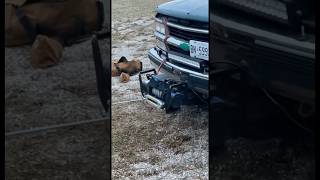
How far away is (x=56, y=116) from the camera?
8.61ft

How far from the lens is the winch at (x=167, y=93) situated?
546 cm

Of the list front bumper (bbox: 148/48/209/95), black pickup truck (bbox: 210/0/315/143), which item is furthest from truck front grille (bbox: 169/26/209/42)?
black pickup truck (bbox: 210/0/315/143)

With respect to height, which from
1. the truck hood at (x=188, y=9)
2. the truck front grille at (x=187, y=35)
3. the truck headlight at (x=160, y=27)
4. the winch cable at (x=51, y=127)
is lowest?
the truck headlight at (x=160, y=27)

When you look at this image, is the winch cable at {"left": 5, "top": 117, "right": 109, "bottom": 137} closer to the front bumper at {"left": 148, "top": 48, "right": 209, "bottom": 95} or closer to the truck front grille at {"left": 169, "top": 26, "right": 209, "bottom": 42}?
the front bumper at {"left": 148, "top": 48, "right": 209, "bottom": 95}

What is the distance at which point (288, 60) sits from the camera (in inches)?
106

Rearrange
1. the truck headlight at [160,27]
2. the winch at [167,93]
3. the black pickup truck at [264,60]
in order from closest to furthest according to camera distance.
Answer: the black pickup truck at [264,60] < the winch at [167,93] < the truck headlight at [160,27]

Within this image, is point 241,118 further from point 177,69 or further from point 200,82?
point 177,69

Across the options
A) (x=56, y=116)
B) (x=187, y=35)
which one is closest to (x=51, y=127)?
(x=56, y=116)

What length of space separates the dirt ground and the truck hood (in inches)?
A: 108

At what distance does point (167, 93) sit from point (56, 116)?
9.62 ft

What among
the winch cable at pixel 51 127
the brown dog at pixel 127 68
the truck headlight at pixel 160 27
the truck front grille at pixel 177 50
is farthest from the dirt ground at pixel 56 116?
the brown dog at pixel 127 68

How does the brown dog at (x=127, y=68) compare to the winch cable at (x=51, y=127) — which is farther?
the brown dog at (x=127, y=68)

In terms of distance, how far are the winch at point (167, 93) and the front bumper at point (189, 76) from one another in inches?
2.8

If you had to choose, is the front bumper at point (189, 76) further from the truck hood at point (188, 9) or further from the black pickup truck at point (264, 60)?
the black pickup truck at point (264, 60)
